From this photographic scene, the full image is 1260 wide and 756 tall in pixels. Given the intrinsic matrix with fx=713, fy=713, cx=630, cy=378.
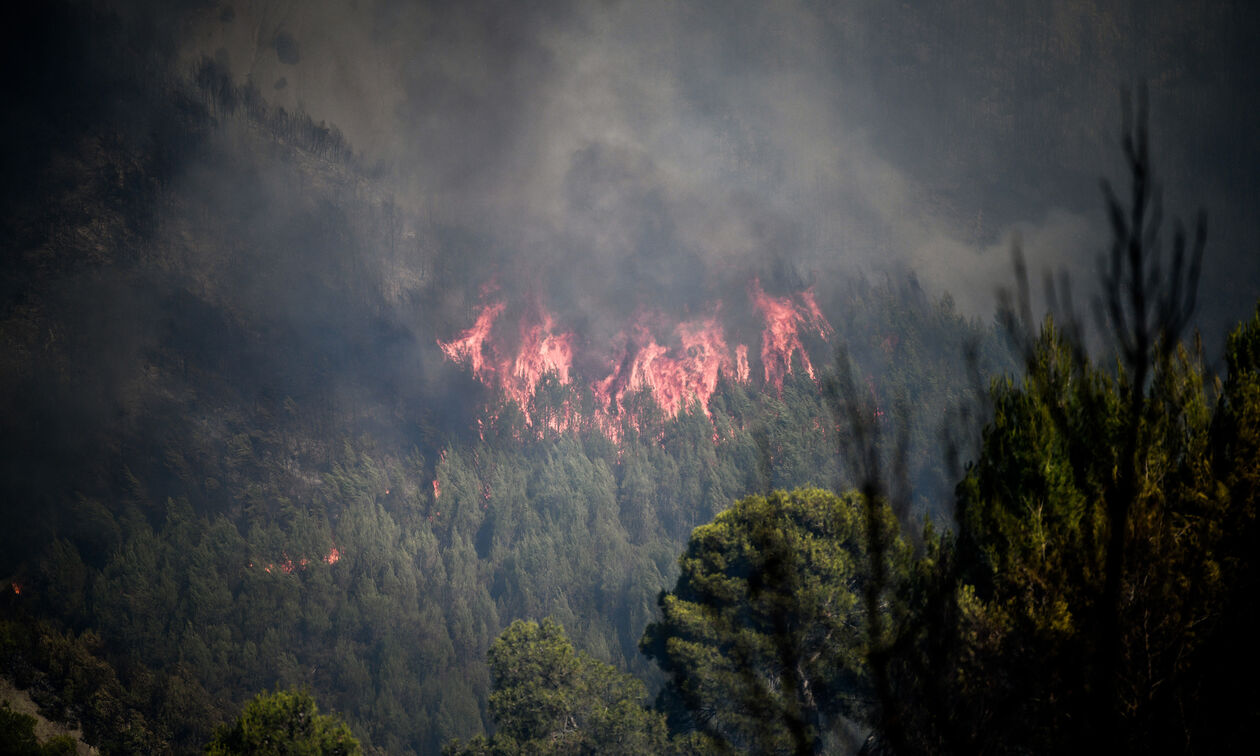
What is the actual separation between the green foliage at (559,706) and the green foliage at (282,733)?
711cm

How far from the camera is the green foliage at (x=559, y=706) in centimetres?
3177

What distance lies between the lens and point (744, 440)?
14800cm

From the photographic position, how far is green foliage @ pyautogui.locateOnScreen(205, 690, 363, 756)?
25312 millimetres

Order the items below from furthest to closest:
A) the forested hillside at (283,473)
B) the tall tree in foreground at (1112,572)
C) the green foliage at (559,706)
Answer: the forested hillside at (283,473) < the green foliage at (559,706) < the tall tree in foreground at (1112,572)

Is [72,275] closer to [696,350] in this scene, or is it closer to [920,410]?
[696,350]

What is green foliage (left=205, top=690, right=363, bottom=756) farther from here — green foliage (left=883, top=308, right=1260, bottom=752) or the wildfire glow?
the wildfire glow

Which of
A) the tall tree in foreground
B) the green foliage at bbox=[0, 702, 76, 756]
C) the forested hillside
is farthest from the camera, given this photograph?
the forested hillside

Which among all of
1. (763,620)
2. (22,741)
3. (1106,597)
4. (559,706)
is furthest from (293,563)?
(1106,597)

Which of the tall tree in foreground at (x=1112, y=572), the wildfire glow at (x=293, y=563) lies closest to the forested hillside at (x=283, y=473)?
the wildfire glow at (x=293, y=563)

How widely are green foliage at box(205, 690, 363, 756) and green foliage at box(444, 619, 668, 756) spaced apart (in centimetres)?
711

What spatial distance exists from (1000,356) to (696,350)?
76.7m

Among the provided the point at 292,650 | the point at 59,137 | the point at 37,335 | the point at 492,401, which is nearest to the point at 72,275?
the point at 37,335

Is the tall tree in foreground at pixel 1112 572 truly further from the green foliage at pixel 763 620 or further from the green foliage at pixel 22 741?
the green foliage at pixel 22 741

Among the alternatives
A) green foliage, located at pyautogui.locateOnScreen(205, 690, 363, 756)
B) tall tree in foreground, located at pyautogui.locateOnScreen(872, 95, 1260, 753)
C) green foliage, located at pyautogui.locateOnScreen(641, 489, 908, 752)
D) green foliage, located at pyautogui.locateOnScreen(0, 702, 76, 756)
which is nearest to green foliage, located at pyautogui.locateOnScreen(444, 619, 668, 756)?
green foliage, located at pyautogui.locateOnScreen(641, 489, 908, 752)
